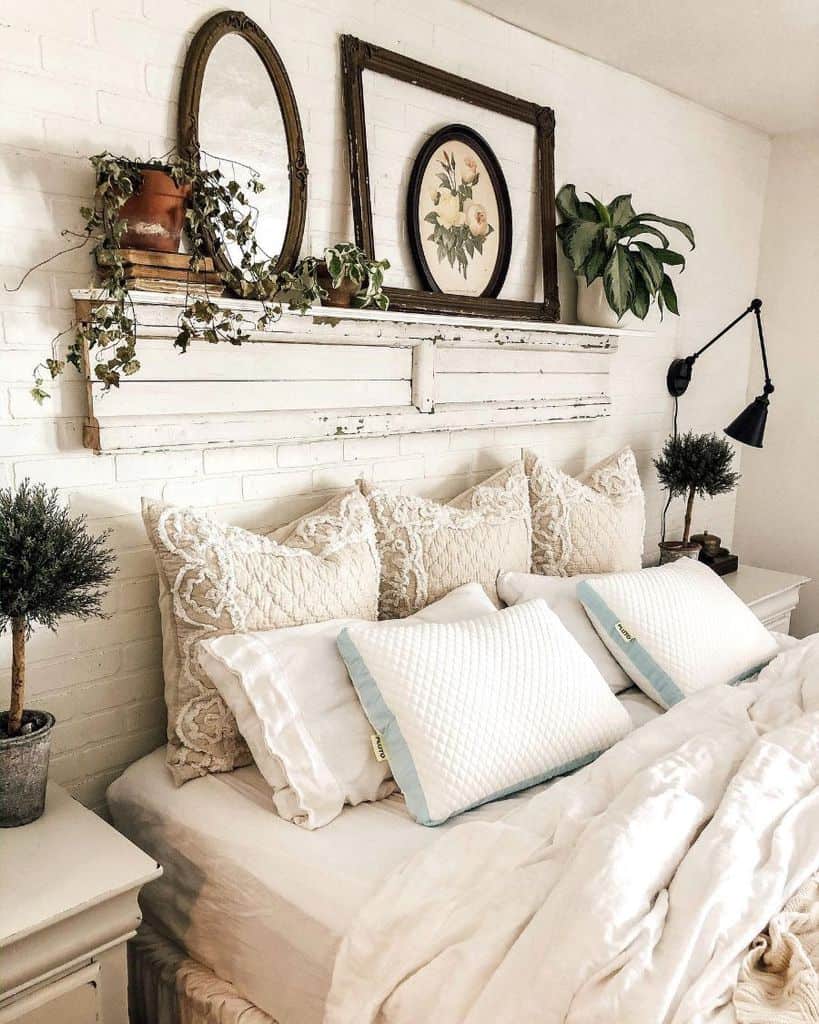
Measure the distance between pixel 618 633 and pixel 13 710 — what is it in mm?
1351

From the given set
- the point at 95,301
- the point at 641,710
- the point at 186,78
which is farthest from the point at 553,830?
the point at 186,78

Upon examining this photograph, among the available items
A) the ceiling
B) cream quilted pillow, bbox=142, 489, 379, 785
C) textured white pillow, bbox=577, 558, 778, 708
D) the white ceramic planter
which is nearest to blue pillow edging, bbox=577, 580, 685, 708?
textured white pillow, bbox=577, 558, 778, 708

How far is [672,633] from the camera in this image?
215cm

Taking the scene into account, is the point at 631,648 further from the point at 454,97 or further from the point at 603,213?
the point at 454,97

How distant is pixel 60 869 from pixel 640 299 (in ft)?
7.19

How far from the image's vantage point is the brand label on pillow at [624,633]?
2.13m

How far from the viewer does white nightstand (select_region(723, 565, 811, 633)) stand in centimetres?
301

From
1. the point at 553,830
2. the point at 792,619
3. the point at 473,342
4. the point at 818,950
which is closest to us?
the point at 818,950

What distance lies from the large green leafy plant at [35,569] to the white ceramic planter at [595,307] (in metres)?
1.79

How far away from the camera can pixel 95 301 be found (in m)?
1.63

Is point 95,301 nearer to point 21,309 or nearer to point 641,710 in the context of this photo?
point 21,309

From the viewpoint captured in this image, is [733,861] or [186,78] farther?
[186,78]

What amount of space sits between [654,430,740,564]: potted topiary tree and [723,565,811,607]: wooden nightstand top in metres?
0.19

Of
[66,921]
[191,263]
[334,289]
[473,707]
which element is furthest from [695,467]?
[66,921]
